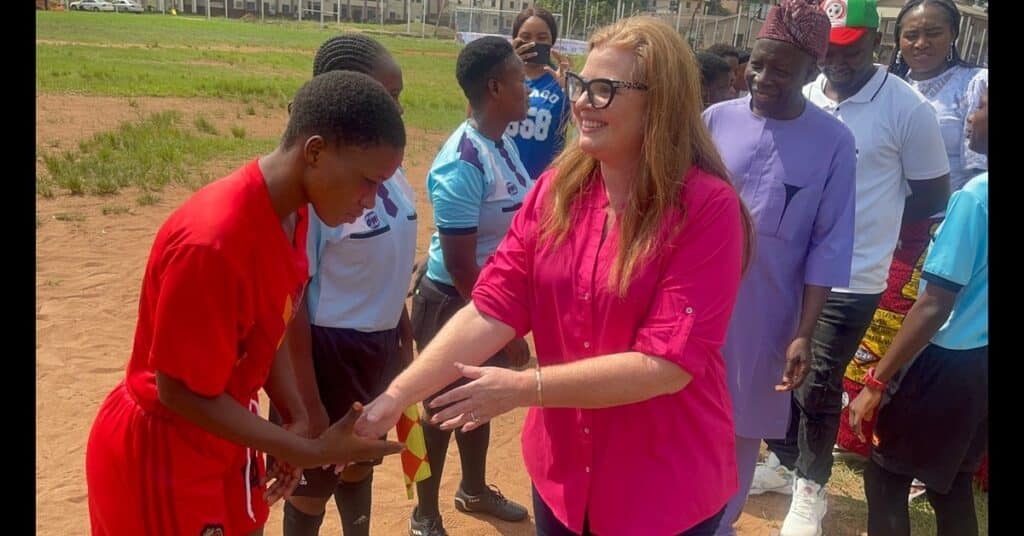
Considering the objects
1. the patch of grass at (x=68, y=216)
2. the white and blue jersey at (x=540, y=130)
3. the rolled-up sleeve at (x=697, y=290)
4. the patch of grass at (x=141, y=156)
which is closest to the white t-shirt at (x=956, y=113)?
the white and blue jersey at (x=540, y=130)

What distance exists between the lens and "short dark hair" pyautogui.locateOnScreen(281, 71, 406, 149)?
6.29 feet

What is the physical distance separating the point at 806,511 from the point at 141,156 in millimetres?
10670

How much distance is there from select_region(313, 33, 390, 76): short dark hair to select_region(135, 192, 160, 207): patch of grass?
294 inches

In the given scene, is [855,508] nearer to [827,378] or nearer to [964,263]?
[827,378]

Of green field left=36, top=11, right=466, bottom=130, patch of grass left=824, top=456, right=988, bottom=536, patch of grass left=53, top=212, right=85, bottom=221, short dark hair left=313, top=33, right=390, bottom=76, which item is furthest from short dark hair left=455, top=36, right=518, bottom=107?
green field left=36, top=11, right=466, bottom=130

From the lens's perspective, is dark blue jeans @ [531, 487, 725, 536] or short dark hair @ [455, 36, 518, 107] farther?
short dark hair @ [455, 36, 518, 107]

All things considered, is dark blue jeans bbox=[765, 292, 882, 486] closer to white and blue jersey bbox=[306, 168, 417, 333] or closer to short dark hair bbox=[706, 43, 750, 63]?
white and blue jersey bbox=[306, 168, 417, 333]

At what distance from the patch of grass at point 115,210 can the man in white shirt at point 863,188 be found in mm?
7917

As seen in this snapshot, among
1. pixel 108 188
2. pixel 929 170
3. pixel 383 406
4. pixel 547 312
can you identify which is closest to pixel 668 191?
pixel 547 312

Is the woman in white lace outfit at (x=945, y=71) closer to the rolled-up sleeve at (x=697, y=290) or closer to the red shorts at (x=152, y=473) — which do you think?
the rolled-up sleeve at (x=697, y=290)

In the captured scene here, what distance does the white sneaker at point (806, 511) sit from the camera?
12.6 feet

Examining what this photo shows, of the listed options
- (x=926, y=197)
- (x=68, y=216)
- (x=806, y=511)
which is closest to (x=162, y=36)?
(x=68, y=216)

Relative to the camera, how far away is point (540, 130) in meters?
4.78

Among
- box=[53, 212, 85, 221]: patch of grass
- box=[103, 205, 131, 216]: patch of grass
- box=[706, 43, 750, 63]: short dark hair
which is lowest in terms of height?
box=[53, 212, 85, 221]: patch of grass
